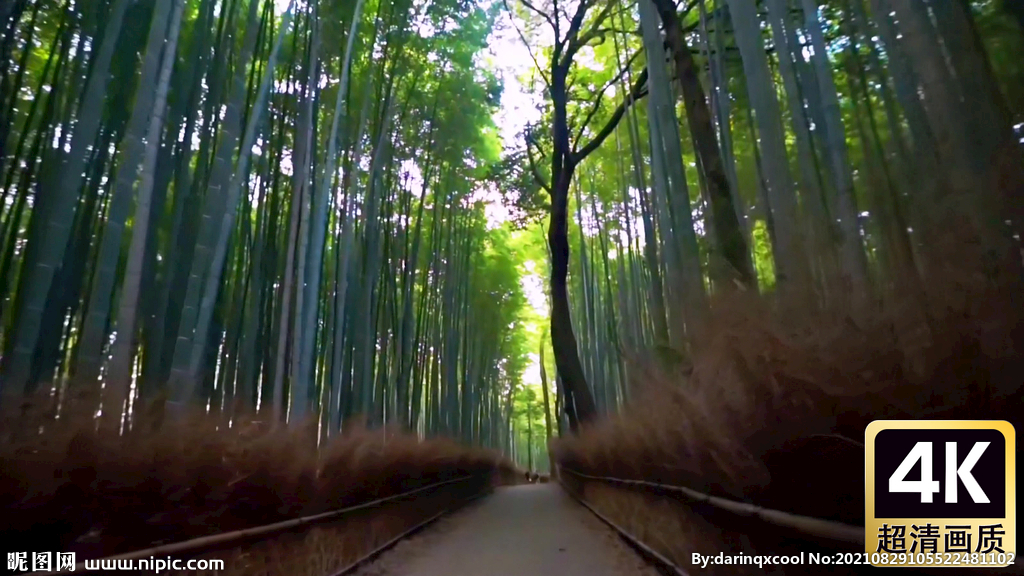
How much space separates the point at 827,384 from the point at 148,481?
1.94m

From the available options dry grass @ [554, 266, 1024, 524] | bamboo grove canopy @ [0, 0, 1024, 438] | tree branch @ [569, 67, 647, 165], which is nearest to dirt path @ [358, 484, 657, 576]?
bamboo grove canopy @ [0, 0, 1024, 438]

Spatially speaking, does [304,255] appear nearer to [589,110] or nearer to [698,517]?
[698,517]

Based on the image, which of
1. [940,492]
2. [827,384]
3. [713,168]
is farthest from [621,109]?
[940,492]

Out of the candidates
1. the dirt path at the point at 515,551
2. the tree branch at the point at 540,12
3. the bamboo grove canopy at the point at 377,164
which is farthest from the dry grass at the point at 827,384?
the tree branch at the point at 540,12

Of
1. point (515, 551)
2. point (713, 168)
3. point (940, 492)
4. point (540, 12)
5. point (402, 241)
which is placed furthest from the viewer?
point (540, 12)

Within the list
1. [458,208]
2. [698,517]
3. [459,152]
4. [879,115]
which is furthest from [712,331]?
[458,208]

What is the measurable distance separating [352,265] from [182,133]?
2.17 m

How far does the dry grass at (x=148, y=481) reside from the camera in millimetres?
1533

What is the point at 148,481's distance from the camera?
6.31 ft

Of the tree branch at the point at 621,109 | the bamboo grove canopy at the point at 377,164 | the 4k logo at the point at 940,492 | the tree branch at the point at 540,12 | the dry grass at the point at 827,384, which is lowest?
the 4k logo at the point at 940,492

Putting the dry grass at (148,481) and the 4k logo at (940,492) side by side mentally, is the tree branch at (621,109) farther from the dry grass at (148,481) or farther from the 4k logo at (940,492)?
the 4k logo at (940,492)

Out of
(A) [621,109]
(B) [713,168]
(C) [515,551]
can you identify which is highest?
(A) [621,109]

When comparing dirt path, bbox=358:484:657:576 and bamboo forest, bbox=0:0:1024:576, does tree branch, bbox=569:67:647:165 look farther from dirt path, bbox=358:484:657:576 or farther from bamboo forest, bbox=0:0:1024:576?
dirt path, bbox=358:484:657:576

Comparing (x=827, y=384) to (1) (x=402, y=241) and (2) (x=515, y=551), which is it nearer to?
(2) (x=515, y=551)
